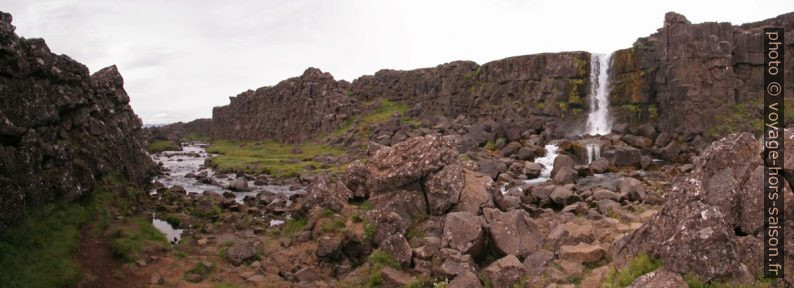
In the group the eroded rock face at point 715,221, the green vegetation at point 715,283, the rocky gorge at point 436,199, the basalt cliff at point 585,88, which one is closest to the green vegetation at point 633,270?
the rocky gorge at point 436,199

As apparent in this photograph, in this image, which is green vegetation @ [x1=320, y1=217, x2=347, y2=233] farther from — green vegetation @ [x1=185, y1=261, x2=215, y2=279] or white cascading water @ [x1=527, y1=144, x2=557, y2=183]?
white cascading water @ [x1=527, y1=144, x2=557, y2=183]

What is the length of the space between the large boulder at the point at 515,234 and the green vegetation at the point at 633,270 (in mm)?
5282

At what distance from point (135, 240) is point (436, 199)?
1340 cm

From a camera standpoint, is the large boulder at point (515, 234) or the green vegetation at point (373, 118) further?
the green vegetation at point (373, 118)

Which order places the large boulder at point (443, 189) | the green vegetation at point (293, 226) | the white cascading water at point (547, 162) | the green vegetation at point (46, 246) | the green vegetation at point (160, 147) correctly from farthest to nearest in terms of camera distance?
the green vegetation at point (160, 147), the white cascading water at point (547, 162), the green vegetation at point (293, 226), the large boulder at point (443, 189), the green vegetation at point (46, 246)

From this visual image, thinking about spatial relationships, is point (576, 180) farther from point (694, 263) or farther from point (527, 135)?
point (694, 263)

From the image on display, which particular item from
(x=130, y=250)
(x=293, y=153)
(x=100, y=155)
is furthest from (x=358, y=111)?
(x=130, y=250)

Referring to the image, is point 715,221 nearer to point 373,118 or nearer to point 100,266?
point 100,266

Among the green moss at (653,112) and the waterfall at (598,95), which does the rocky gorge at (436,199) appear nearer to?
the green moss at (653,112)

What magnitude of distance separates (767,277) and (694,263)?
4.91 feet

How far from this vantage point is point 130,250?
21.0m

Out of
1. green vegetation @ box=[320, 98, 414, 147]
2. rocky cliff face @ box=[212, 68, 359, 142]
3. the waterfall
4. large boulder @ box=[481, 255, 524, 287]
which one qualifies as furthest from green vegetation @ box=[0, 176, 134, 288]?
rocky cliff face @ box=[212, 68, 359, 142]

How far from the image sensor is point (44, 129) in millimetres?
22344

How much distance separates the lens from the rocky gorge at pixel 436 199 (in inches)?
514
